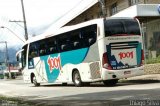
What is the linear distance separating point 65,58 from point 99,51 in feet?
13.3

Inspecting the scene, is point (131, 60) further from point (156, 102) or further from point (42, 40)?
point (156, 102)

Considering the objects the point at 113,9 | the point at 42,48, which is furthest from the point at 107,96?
the point at 113,9

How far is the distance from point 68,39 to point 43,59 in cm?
466

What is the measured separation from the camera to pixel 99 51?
23484mm

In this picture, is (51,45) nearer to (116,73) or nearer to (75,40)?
(75,40)

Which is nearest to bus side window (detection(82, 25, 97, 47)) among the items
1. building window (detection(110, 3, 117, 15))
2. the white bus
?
the white bus

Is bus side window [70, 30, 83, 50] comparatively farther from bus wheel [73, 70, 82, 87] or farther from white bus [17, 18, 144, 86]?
bus wheel [73, 70, 82, 87]

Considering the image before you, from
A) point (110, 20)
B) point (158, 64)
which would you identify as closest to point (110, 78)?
point (110, 20)

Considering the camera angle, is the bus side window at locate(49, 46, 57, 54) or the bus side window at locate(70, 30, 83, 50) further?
the bus side window at locate(49, 46, 57, 54)

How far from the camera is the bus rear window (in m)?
23.1

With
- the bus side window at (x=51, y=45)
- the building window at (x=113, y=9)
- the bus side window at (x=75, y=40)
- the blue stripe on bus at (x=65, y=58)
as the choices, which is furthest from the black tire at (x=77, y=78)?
the building window at (x=113, y=9)

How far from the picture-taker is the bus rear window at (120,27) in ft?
75.9

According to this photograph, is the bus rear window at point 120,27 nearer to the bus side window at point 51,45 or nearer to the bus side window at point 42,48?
the bus side window at point 51,45

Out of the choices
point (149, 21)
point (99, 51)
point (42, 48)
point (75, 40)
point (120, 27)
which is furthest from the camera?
point (149, 21)
